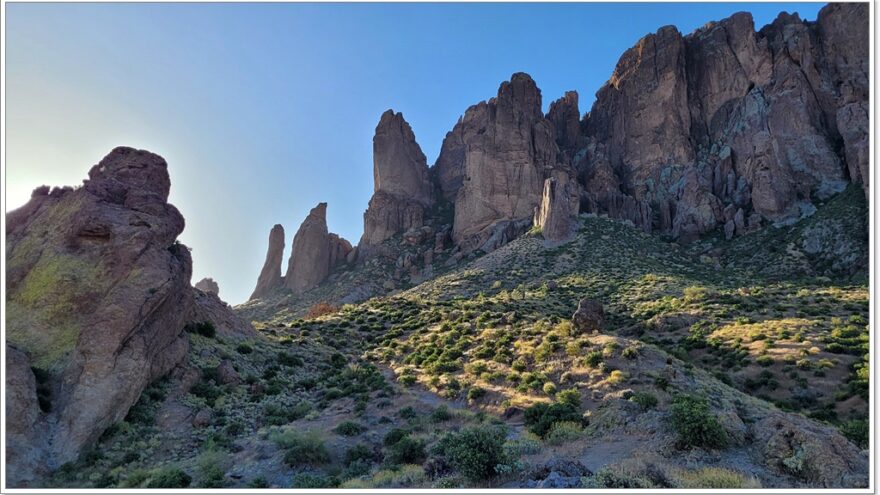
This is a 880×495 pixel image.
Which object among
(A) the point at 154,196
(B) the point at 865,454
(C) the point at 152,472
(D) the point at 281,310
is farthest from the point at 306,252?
(B) the point at 865,454

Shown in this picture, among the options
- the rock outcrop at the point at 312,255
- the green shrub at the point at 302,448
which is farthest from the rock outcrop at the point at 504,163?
the green shrub at the point at 302,448

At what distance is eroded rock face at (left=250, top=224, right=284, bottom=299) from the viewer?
113750 millimetres

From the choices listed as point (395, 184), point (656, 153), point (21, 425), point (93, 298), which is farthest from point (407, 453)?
point (395, 184)

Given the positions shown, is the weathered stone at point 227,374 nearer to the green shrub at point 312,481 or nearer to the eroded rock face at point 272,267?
the green shrub at point 312,481

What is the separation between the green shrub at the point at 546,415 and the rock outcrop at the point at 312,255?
288ft

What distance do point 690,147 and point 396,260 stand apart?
6664 cm

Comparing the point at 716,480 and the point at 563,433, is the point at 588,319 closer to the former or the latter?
the point at 563,433

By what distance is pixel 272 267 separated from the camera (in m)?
118

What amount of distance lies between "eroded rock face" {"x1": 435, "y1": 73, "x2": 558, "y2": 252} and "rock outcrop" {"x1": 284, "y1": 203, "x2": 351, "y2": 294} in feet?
99.7

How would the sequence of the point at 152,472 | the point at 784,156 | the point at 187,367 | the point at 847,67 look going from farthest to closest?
the point at 847,67 → the point at 784,156 → the point at 187,367 → the point at 152,472

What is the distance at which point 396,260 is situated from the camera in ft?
328

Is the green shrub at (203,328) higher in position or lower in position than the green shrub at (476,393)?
higher

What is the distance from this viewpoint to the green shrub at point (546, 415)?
19500 millimetres

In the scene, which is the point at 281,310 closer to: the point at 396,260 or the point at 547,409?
the point at 396,260
